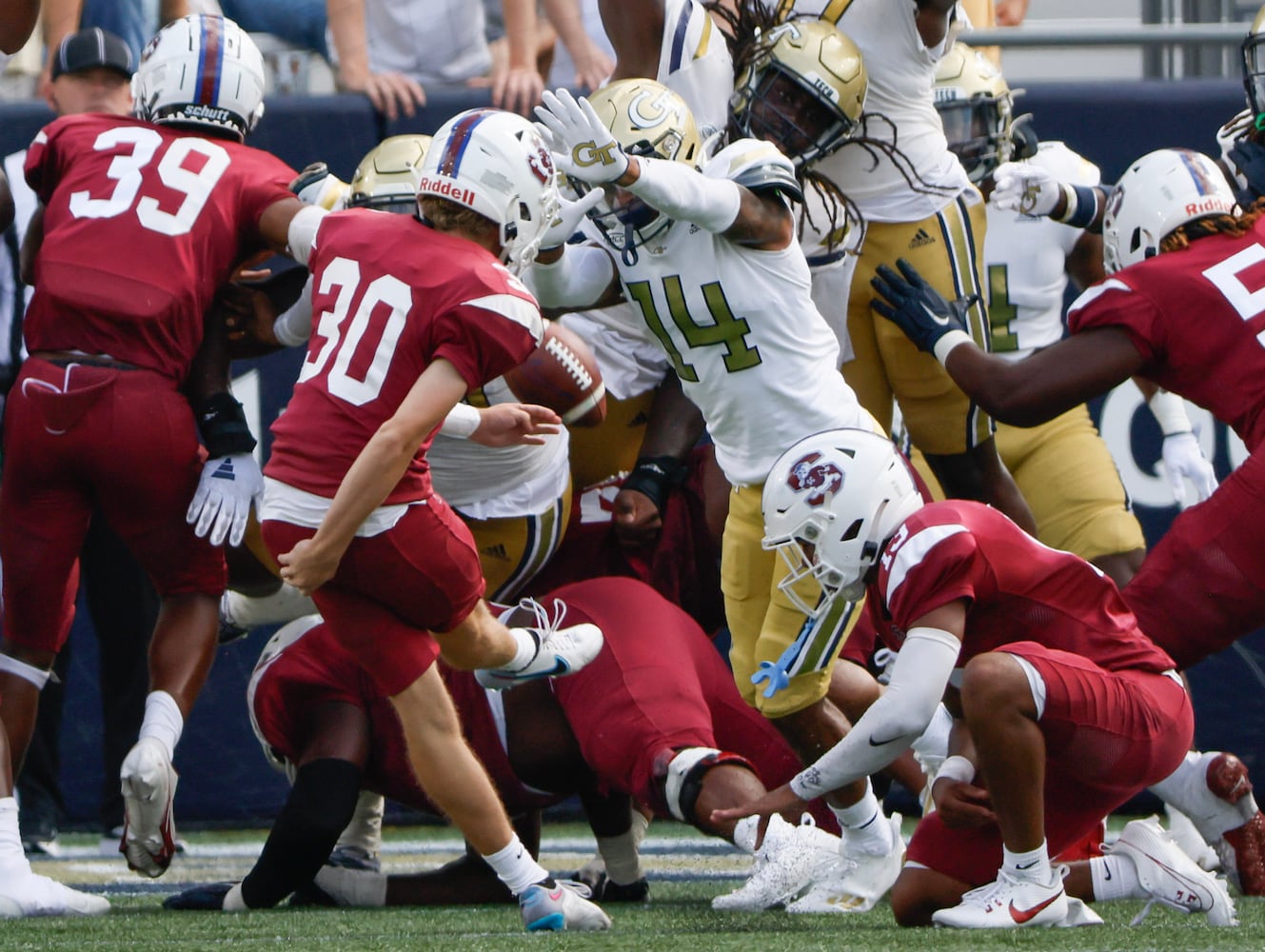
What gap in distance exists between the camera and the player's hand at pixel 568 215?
3850 mm

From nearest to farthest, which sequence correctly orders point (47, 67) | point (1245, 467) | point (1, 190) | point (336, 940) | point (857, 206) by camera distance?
1. point (336, 940)
2. point (1245, 467)
3. point (1, 190)
4. point (857, 206)
5. point (47, 67)

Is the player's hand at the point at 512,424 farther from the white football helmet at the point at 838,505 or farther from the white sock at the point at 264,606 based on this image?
the white sock at the point at 264,606

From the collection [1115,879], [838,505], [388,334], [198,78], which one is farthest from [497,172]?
[1115,879]

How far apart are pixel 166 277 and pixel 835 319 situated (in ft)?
5.30

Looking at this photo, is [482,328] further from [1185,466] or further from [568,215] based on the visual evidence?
A: [1185,466]

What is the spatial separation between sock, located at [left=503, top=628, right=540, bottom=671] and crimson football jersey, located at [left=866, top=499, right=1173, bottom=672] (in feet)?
2.37

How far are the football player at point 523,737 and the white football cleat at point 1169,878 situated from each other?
59cm

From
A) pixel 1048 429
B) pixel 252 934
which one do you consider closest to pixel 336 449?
pixel 252 934

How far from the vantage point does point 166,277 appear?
425 centimetres

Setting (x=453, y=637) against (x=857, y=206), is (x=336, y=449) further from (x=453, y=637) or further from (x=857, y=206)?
(x=857, y=206)

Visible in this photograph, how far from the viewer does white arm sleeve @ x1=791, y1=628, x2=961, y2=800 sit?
3293 mm

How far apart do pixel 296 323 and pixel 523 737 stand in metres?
1.11

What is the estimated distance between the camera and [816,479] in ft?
11.8

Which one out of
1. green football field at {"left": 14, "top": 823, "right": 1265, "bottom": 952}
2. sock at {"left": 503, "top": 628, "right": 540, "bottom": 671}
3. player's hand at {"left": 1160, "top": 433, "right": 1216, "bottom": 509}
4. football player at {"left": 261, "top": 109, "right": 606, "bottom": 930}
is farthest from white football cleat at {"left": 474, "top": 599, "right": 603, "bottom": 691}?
player's hand at {"left": 1160, "top": 433, "right": 1216, "bottom": 509}
